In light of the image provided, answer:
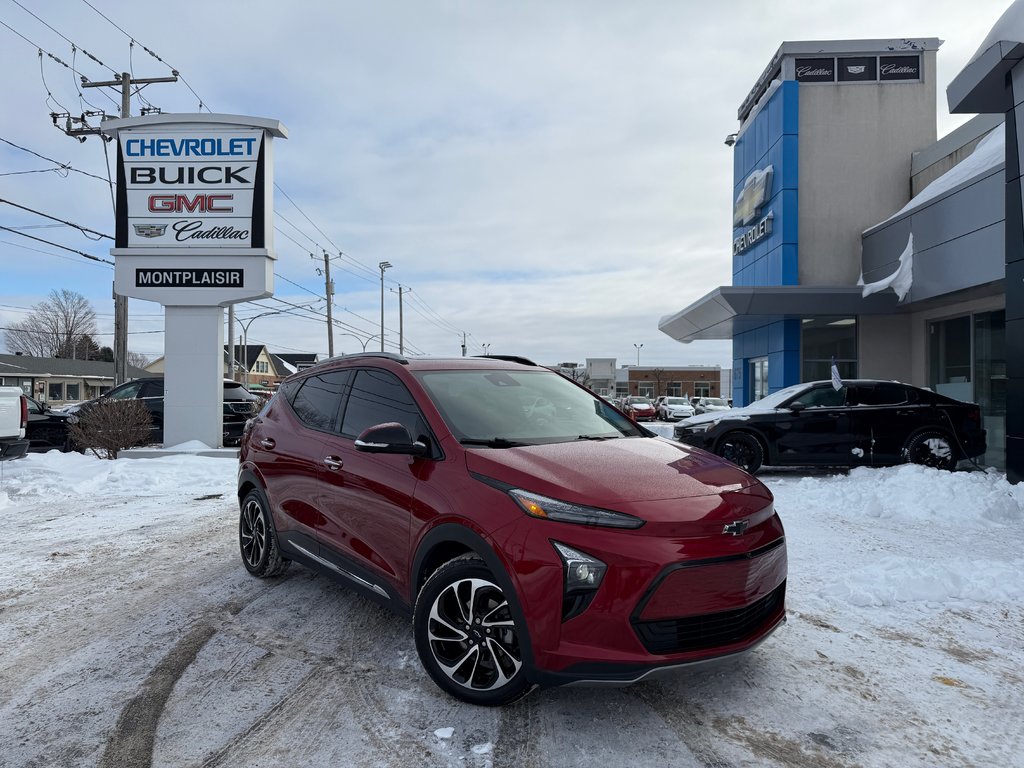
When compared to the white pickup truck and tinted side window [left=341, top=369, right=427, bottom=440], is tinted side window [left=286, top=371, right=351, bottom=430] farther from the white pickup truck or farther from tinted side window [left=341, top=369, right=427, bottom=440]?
the white pickup truck

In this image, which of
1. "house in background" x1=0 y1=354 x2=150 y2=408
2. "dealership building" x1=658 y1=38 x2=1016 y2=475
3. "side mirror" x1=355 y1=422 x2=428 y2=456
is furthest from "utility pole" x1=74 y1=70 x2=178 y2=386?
"house in background" x1=0 y1=354 x2=150 y2=408

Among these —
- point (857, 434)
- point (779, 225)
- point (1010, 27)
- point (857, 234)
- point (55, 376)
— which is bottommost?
point (857, 434)

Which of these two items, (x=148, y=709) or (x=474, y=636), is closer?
(x=474, y=636)

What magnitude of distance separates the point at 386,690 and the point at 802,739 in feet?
6.34

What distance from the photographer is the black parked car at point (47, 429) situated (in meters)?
14.7

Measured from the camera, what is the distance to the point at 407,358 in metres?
4.31

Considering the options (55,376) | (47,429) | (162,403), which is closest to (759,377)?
(162,403)

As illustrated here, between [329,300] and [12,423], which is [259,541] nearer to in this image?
[12,423]

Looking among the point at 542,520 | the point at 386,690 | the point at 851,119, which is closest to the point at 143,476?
the point at 386,690

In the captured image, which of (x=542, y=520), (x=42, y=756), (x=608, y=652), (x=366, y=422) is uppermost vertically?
(x=366, y=422)

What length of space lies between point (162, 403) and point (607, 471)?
15.2 m

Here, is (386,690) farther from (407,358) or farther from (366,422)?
(407,358)

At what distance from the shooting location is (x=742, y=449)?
10648 mm

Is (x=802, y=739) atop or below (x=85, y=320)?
below
